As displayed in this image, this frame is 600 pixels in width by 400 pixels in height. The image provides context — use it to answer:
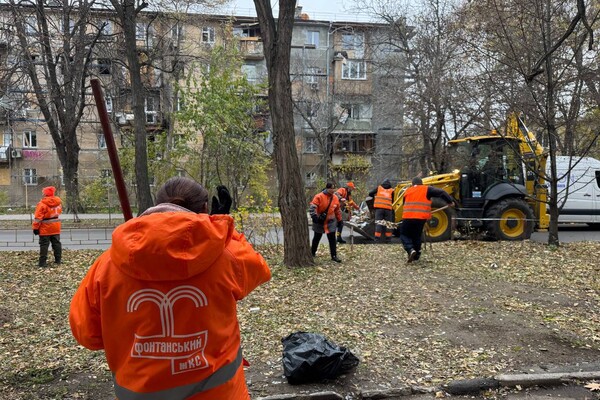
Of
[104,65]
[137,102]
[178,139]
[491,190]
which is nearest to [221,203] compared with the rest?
[137,102]

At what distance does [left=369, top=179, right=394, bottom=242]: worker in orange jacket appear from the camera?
42.0 ft

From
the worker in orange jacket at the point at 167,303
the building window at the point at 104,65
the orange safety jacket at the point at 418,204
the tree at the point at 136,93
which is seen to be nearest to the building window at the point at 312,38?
the building window at the point at 104,65

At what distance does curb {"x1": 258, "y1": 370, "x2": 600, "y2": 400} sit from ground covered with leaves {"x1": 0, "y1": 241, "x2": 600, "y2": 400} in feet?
0.41

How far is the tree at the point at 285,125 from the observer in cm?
867

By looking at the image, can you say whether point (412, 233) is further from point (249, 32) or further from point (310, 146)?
point (249, 32)

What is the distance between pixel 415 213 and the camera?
9.38 meters

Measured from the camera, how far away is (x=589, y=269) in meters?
9.02

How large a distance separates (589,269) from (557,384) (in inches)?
231

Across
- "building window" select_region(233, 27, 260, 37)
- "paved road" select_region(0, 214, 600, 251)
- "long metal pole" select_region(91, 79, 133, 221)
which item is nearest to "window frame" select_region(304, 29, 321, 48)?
"building window" select_region(233, 27, 260, 37)

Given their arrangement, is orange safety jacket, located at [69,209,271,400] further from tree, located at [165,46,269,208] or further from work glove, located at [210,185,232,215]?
tree, located at [165,46,269,208]

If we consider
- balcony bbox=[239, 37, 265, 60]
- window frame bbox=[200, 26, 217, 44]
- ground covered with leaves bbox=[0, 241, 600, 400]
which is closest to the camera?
ground covered with leaves bbox=[0, 241, 600, 400]

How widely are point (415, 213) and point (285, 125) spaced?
313 cm

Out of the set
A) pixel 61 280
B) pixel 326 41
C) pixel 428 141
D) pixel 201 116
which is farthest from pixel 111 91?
pixel 326 41

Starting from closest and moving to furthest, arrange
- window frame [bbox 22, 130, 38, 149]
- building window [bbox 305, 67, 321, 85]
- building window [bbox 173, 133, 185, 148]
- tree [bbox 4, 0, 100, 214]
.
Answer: tree [bbox 4, 0, 100, 214] < building window [bbox 173, 133, 185, 148] < building window [bbox 305, 67, 321, 85] < window frame [bbox 22, 130, 38, 149]
